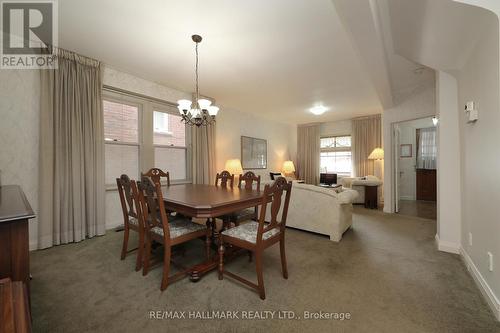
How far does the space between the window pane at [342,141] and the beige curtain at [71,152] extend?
21.2ft

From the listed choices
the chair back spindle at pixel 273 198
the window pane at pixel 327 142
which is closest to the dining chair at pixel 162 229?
the chair back spindle at pixel 273 198

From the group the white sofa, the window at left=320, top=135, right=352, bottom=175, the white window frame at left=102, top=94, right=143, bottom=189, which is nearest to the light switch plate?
the white sofa

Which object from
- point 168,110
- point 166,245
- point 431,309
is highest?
point 168,110

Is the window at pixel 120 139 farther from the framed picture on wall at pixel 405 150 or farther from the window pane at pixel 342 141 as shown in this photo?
the framed picture on wall at pixel 405 150

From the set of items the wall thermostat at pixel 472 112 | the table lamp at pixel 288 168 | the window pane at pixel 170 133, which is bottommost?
the table lamp at pixel 288 168

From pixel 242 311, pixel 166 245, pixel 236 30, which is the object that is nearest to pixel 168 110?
pixel 236 30

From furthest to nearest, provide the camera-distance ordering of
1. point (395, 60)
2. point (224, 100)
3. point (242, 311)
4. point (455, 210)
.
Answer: point (224, 100) < point (395, 60) < point (455, 210) < point (242, 311)

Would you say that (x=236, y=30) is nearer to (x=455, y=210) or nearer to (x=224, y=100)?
(x=224, y=100)

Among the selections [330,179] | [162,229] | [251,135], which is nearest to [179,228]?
[162,229]

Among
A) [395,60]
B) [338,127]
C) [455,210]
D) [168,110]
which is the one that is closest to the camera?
[455,210]

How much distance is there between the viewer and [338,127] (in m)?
6.98

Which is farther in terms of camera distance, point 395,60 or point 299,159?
point 299,159

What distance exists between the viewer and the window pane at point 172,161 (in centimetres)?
405

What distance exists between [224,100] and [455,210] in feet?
14.3
